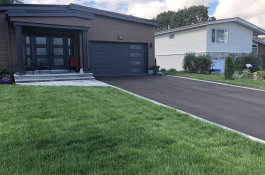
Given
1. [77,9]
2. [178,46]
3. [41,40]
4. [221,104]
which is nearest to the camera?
[221,104]

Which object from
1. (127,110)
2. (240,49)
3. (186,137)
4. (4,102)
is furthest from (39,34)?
(240,49)

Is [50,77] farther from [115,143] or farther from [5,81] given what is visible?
[115,143]

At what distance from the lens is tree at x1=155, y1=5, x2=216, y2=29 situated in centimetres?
6681

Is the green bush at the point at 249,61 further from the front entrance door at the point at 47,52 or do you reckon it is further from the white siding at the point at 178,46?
the front entrance door at the point at 47,52

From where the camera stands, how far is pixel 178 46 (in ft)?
88.3

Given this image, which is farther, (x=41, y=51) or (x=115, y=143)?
(x=41, y=51)

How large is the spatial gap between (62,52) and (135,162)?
14.0 meters

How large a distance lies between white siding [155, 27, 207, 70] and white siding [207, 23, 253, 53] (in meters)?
0.72

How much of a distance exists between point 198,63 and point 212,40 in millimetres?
4182

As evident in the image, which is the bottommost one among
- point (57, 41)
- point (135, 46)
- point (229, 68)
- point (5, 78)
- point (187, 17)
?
point (5, 78)

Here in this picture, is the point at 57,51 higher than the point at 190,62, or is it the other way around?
the point at 57,51

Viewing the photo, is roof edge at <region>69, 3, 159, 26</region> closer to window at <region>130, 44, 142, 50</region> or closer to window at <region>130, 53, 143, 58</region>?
window at <region>130, 44, 142, 50</region>

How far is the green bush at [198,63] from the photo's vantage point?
2127 cm

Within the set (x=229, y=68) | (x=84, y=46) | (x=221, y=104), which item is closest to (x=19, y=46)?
(x=84, y=46)
